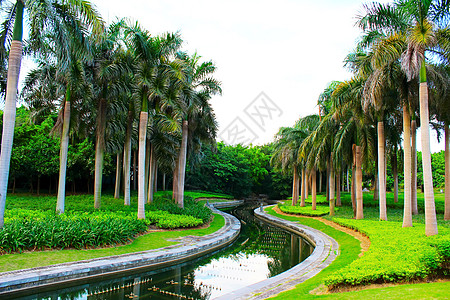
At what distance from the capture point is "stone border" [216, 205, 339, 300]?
7.71m

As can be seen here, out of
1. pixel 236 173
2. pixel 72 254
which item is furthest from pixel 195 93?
pixel 236 173

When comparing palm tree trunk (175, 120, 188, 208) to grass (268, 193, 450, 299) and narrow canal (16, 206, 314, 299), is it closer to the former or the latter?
narrow canal (16, 206, 314, 299)

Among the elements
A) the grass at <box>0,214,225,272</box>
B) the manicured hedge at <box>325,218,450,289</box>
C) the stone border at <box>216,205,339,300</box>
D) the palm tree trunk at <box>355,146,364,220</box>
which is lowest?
the stone border at <box>216,205,339,300</box>

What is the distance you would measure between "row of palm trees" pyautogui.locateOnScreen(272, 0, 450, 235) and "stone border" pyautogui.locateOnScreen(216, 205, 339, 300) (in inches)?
155

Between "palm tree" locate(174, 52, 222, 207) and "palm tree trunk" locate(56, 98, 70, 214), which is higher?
"palm tree" locate(174, 52, 222, 207)

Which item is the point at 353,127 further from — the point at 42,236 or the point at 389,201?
the point at 42,236

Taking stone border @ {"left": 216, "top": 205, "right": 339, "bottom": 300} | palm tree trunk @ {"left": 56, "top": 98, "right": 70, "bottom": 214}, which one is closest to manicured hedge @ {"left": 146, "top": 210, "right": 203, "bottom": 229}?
palm tree trunk @ {"left": 56, "top": 98, "right": 70, "bottom": 214}

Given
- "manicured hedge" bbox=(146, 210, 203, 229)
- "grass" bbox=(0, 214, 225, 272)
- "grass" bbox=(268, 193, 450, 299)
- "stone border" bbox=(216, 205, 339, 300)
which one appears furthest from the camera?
"manicured hedge" bbox=(146, 210, 203, 229)

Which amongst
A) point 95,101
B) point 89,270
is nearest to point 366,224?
point 89,270

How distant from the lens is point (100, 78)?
17.2m

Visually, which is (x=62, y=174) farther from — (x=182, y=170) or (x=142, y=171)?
(x=182, y=170)

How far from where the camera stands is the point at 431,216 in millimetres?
11734

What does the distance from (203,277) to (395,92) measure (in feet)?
46.9

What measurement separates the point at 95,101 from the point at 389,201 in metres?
25.1
